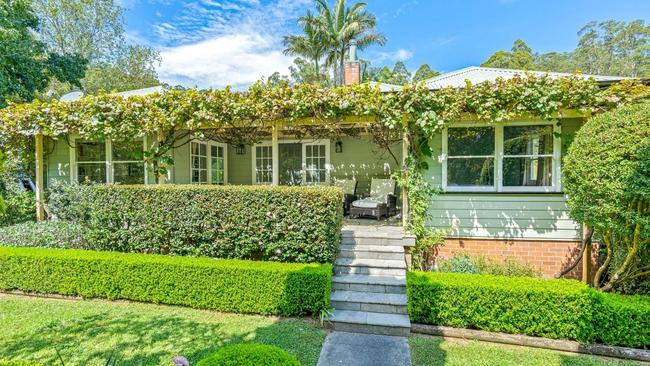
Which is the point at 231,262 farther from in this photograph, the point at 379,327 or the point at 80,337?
the point at 379,327

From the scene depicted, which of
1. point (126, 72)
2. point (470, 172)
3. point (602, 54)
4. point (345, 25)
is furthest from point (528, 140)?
point (602, 54)

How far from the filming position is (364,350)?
3.81m

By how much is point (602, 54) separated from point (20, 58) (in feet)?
164

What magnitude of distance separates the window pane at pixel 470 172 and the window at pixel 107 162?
743 centimetres

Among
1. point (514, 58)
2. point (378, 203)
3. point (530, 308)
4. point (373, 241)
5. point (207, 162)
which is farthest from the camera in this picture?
point (514, 58)

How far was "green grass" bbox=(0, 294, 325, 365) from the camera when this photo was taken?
359cm

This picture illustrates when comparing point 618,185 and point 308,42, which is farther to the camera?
point 308,42

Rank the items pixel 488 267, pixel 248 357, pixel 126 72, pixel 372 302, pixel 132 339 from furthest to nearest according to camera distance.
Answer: pixel 126 72, pixel 488 267, pixel 372 302, pixel 132 339, pixel 248 357

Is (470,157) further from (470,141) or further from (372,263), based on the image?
(372,263)

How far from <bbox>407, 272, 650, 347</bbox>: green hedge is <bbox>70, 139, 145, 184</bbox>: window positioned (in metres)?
7.47

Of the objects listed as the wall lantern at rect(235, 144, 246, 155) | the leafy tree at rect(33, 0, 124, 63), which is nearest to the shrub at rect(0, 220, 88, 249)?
the wall lantern at rect(235, 144, 246, 155)

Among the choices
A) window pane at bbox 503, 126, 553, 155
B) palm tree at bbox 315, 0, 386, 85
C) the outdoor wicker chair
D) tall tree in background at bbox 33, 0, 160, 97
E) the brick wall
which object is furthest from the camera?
palm tree at bbox 315, 0, 386, 85

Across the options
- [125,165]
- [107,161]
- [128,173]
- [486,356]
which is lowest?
[486,356]

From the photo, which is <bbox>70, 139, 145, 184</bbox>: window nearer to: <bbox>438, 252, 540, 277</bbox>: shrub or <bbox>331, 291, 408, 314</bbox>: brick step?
<bbox>331, 291, 408, 314</bbox>: brick step
